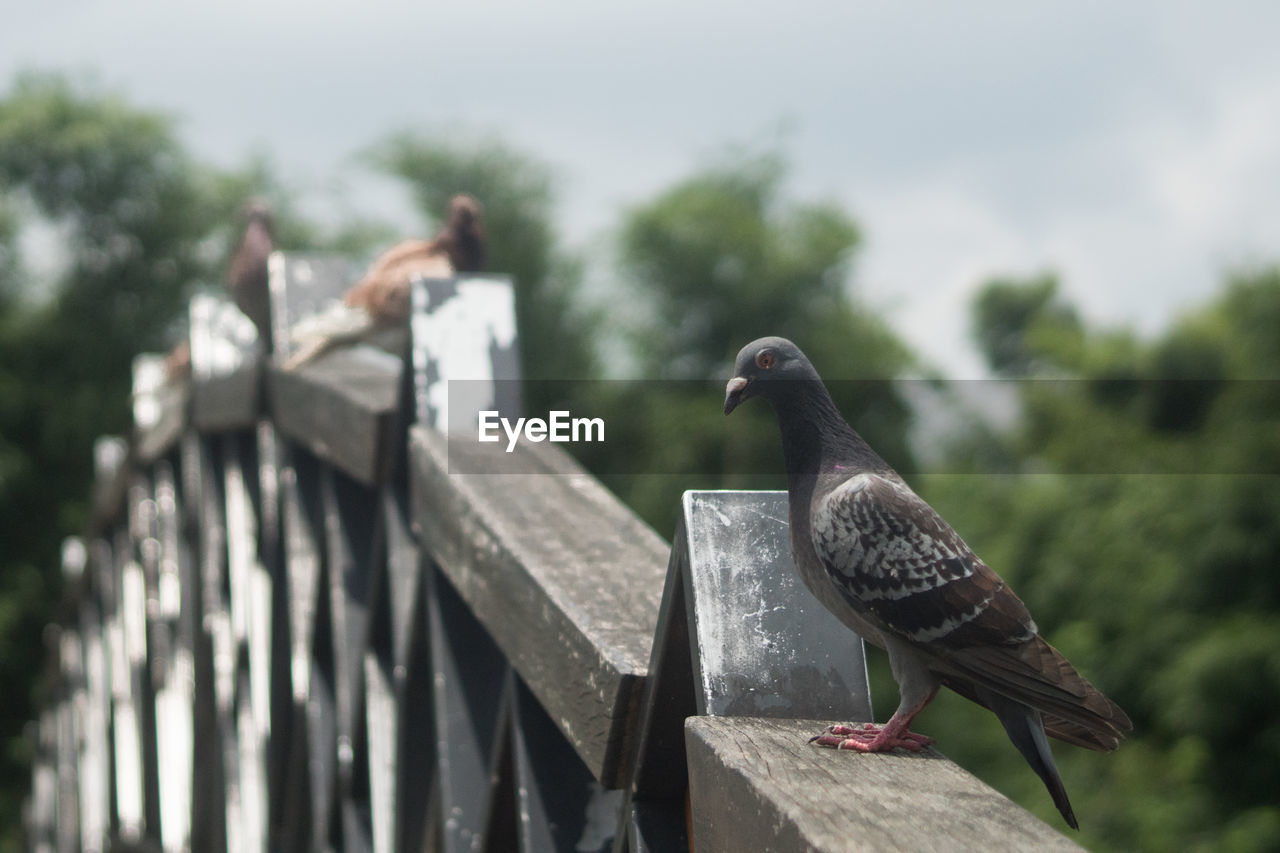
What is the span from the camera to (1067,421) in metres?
21.7

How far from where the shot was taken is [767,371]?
117 cm

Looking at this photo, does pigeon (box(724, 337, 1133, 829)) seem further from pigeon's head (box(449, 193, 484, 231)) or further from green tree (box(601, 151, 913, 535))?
green tree (box(601, 151, 913, 535))

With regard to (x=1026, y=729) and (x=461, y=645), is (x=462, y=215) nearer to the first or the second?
(x=461, y=645)

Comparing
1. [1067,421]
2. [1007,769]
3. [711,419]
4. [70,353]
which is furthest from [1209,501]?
[70,353]

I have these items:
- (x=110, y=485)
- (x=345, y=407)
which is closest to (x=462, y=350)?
(x=345, y=407)

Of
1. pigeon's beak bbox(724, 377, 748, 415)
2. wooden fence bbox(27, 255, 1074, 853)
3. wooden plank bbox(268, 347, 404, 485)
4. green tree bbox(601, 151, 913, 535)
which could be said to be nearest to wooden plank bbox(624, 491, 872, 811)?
wooden fence bbox(27, 255, 1074, 853)

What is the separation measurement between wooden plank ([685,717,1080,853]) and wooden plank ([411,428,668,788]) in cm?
21

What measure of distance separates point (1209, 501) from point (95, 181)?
1873cm

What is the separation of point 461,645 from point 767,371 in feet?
3.34

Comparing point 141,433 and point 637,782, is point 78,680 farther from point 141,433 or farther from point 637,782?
point 637,782

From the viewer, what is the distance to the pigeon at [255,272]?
3.77 m

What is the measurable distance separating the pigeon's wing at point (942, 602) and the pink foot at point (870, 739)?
0.07 metres

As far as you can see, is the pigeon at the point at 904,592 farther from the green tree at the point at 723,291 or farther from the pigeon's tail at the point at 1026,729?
the green tree at the point at 723,291

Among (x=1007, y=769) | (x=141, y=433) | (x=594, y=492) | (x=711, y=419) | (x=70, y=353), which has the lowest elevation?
(x=1007, y=769)
